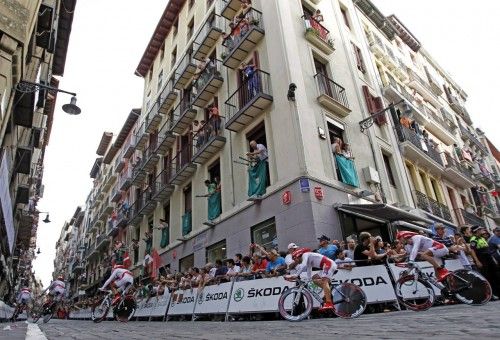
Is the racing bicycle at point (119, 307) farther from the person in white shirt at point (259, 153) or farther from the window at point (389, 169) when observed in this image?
the window at point (389, 169)

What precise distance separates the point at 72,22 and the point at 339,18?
14698 mm

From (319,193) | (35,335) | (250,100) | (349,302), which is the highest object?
(250,100)

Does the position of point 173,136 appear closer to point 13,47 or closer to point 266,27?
point 266,27

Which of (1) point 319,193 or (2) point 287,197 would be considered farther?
(2) point 287,197

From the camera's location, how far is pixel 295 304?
7406 mm

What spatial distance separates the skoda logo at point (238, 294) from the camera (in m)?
9.69

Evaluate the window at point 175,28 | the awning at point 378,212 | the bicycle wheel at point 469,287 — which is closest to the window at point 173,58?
the window at point 175,28

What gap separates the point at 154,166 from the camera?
25.5m

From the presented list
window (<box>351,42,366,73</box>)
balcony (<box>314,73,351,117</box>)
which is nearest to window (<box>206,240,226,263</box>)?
balcony (<box>314,73,351,117</box>)

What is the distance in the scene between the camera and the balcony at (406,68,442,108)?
25.9 metres

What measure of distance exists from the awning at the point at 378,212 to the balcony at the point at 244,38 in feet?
27.6

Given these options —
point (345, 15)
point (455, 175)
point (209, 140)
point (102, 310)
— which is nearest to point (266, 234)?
point (209, 140)

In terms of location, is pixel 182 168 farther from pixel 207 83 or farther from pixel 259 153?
pixel 259 153

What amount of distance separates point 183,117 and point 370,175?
10485 millimetres
